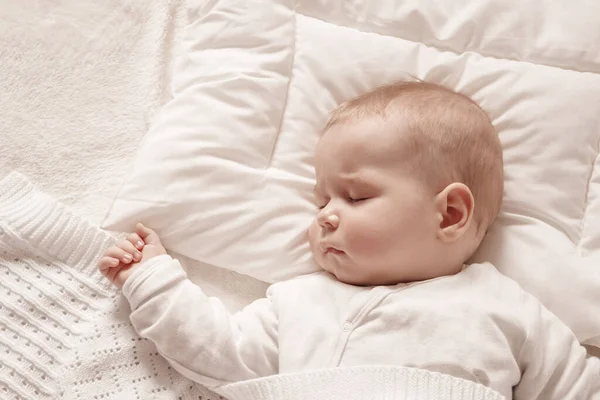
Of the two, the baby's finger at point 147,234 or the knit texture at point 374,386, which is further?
the baby's finger at point 147,234

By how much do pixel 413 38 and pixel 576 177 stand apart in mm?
399

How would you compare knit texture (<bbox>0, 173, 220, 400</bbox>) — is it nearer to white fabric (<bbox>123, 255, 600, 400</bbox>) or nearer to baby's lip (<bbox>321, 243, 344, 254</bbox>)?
white fabric (<bbox>123, 255, 600, 400</bbox>)

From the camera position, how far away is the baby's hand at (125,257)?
44.4 inches

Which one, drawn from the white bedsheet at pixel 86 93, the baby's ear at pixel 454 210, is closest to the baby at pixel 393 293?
the baby's ear at pixel 454 210

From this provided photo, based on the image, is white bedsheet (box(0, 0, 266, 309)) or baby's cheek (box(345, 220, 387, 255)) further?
white bedsheet (box(0, 0, 266, 309))

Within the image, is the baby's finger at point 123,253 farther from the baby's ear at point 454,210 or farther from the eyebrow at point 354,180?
the baby's ear at point 454,210

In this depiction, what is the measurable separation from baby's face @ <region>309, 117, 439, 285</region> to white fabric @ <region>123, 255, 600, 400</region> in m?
0.04

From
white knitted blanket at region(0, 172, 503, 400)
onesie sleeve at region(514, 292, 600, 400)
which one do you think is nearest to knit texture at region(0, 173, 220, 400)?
white knitted blanket at region(0, 172, 503, 400)

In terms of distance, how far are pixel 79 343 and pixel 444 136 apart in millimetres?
680

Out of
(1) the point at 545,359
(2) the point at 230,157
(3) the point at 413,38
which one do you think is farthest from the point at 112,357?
(3) the point at 413,38

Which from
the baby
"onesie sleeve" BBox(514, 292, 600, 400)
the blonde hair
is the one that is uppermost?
the blonde hair

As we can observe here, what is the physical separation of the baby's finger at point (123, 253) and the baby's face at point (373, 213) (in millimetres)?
308

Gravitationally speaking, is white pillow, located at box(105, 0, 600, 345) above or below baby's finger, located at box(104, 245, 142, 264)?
above

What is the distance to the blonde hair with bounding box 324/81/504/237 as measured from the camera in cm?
110
